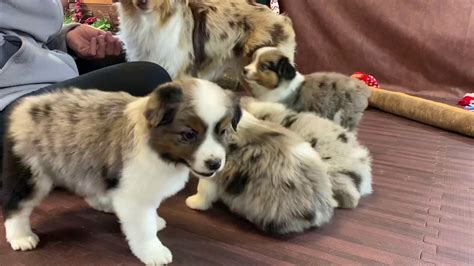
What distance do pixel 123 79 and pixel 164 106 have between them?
2.73ft

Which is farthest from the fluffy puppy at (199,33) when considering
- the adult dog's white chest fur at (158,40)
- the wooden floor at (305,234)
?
the wooden floor at (305,234)

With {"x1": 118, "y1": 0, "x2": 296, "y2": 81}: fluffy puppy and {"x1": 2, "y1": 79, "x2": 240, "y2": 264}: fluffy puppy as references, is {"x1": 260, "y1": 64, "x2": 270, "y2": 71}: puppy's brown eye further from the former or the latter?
{"x1": 2, "y1": 79, "x2": 240, "y2": 264}: fluffy puppy

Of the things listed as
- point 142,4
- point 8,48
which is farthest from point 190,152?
point 142,4

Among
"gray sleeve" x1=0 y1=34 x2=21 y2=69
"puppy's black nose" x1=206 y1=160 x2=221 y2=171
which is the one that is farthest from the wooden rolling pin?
"gray sleeve" x1=0 y1=34 x2=21 y2=69

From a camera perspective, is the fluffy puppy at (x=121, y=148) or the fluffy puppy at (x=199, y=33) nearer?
the fluffy puppy at (x=121, y=148)

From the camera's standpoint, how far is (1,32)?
6.30ft

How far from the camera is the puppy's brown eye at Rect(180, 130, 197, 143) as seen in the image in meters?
1.31

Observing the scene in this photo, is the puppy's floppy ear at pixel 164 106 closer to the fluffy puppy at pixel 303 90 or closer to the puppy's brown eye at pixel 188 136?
the puppy's brown eye at pixel 188 136

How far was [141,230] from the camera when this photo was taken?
146 cm

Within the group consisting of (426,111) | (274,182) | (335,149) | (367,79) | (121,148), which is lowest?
(367,79)

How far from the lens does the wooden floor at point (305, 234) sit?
1.64 meters

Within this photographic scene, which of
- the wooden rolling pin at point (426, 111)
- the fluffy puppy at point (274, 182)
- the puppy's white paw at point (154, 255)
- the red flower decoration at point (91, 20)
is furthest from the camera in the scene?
the red flower decoration at point (91, 20)

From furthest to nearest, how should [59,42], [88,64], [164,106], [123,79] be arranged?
[88,64] → [59,42] → [123,79] → [164,106]

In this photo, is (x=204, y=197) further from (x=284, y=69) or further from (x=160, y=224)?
(x=284, y=69)
